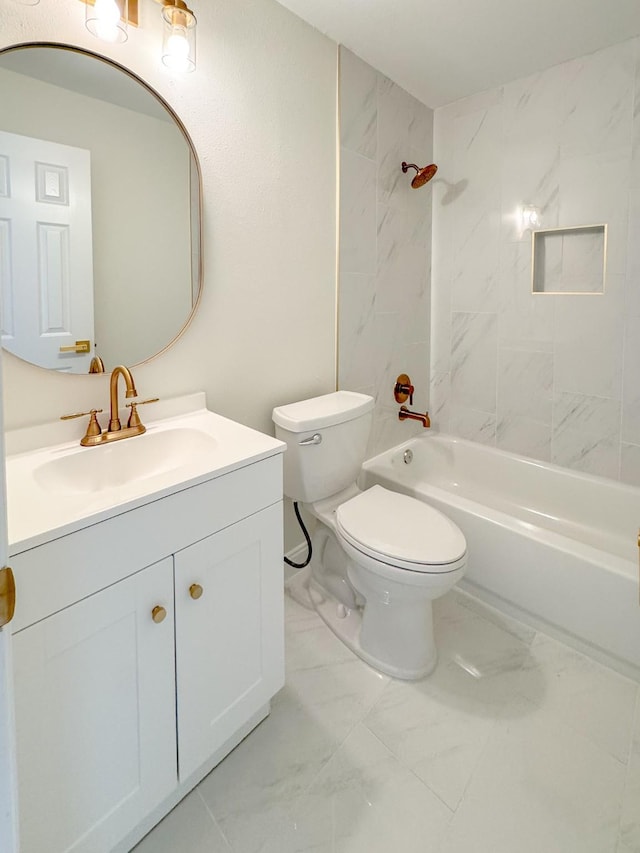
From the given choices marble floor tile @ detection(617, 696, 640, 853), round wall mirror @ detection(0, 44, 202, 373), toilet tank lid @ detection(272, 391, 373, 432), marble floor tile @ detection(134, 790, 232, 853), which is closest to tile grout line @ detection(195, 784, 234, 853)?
marble floor tile @ detection(134, 790, 232, 853)

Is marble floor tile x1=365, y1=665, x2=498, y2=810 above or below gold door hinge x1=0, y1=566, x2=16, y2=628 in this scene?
below

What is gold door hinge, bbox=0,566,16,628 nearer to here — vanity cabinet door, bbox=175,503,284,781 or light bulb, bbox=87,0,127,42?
vanity cabinet door, bbox=175,503,284,781

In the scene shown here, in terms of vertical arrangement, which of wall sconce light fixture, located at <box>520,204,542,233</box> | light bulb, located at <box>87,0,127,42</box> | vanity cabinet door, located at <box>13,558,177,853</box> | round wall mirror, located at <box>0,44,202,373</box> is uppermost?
light bulb, located at <box>87,0,127,42</box>

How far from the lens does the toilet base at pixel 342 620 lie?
1.64 m

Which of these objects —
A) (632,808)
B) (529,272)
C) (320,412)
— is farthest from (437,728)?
(529,272)

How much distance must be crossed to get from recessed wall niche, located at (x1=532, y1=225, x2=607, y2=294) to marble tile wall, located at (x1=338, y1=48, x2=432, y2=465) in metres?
0.57

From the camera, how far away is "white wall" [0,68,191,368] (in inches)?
47.5

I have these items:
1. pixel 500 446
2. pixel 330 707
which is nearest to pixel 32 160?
pixel 330 707

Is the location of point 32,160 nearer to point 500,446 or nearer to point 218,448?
point 218,448

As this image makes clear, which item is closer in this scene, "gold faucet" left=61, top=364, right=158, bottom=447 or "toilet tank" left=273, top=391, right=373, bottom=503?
"gold faucet" left=61, top=364, right=158, bottom=447

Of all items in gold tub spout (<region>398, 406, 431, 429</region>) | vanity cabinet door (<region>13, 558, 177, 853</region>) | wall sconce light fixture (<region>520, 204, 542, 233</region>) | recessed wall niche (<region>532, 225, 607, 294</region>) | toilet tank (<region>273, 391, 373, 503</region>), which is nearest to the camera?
vanity cabinet door (<region>13, 558, 177, 853</region>)

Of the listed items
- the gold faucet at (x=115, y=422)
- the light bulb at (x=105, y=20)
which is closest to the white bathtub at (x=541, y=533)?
the gold faucet at (x=115, y=422)

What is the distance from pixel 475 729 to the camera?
144cm

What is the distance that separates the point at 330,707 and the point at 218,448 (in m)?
0.92
